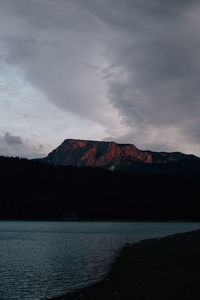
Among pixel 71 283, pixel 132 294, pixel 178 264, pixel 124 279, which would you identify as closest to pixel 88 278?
pixel 71 283

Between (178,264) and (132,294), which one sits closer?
(132,294)

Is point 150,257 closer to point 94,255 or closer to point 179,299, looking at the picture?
point 94,255

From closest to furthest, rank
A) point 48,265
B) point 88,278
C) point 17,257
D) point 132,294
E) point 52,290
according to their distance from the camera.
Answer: point 132,294 → point 52,290 → point 88,278 → point 48,265 → point 17,257

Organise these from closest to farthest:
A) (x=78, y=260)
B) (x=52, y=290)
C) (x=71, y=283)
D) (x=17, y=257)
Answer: (x=52, y=290)
(x=71, y=283)
(x=78, y=260)
(x=17, y=257)

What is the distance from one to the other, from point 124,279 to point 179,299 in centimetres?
1259

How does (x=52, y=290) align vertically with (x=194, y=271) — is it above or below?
below

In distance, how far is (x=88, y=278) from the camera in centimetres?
4131

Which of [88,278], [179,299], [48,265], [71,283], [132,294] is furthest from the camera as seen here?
[48,265]

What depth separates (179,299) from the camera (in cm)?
2506

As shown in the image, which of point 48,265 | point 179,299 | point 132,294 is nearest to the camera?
point 179,299

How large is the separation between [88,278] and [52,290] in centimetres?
691

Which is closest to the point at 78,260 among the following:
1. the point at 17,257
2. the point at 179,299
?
the point at 17,257

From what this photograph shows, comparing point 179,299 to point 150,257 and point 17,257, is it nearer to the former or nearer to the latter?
point 150,257

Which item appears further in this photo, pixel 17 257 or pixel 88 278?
pixel 17 257
